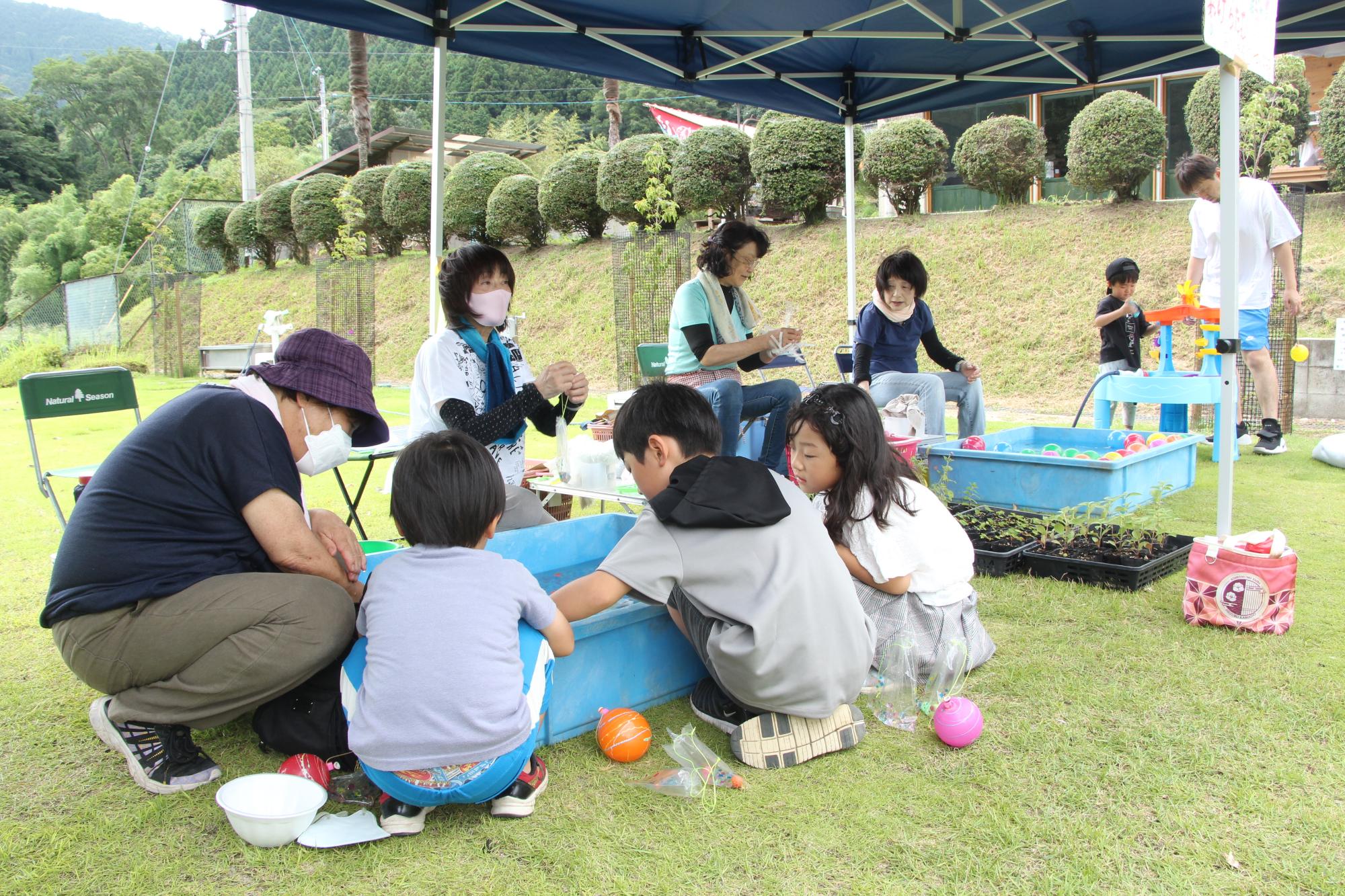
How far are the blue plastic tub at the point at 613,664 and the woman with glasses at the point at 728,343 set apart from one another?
5.59 feet

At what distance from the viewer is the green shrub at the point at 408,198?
1805cm

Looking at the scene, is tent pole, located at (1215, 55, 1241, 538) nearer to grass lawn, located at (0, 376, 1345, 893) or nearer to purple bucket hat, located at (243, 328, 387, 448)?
grass lawn, located at (0, 376, 1345, 893)

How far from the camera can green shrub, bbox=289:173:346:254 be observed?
66.7 ft

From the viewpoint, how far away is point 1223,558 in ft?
10.5

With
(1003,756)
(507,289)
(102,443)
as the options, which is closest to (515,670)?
(1003,756)

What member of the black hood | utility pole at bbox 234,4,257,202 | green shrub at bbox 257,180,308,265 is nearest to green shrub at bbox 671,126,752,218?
green shrub at bbox 257,180,308,265

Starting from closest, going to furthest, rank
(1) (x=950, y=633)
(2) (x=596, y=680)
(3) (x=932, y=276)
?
(2) (x=596, y=680), (1) (x=950, y=633), (3) (x=932, y=276)

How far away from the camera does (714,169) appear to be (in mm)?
14016

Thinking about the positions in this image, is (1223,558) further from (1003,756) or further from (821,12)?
(821,12)

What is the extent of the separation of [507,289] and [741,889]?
232 cm

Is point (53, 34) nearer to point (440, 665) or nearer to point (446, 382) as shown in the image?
point (446, 382)

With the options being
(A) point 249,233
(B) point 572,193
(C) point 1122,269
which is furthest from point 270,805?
(A) point 249,233

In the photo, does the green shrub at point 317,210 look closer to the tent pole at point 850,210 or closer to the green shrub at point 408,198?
the green shrub at point 408,198

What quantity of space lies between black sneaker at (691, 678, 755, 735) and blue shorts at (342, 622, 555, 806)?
55 centimetres
